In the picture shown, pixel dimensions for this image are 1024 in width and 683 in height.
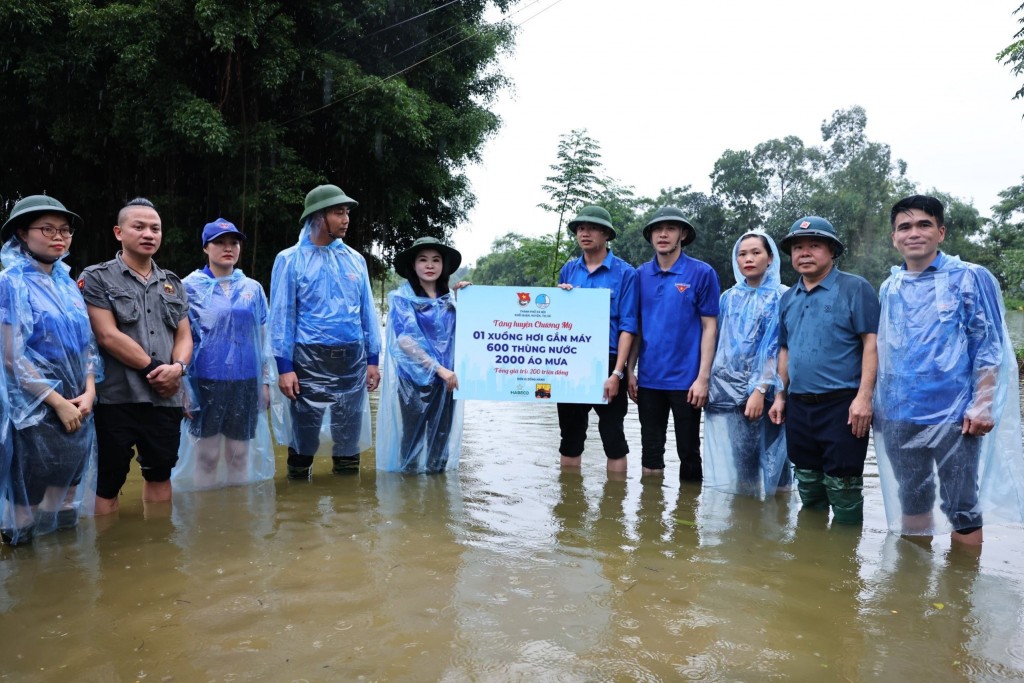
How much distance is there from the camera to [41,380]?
128 inches

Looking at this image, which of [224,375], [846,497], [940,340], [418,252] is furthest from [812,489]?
[224,375]

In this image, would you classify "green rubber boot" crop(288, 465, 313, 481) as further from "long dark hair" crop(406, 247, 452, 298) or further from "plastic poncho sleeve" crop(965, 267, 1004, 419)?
"plastic poncho sleeve" crop(965, 267, 1004, 419)

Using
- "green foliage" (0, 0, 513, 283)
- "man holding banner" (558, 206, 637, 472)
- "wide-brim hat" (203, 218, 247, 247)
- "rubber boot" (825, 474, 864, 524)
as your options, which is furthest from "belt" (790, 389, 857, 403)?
"green foliage" (0, 0, 513, 283)

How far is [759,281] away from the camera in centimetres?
434

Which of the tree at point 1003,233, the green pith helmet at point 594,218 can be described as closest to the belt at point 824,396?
the green pith helmet at point 594,218

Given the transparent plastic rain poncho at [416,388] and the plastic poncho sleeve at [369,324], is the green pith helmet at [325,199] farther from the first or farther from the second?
the transparent plastic rain poncho at [416,388]

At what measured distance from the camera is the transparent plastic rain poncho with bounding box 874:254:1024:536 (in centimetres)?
333

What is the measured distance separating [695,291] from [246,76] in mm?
10037

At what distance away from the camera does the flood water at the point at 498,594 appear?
227 cm

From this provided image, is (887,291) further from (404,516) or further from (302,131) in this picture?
(302,131)

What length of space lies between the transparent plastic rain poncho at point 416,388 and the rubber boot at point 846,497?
2194mm

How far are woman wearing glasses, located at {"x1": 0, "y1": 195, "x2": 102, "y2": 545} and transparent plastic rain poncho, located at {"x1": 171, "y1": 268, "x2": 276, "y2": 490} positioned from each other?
0.77m

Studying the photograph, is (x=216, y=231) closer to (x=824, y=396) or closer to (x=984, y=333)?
(x=824, y=396)

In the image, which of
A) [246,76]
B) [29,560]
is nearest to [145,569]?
[29,560]
